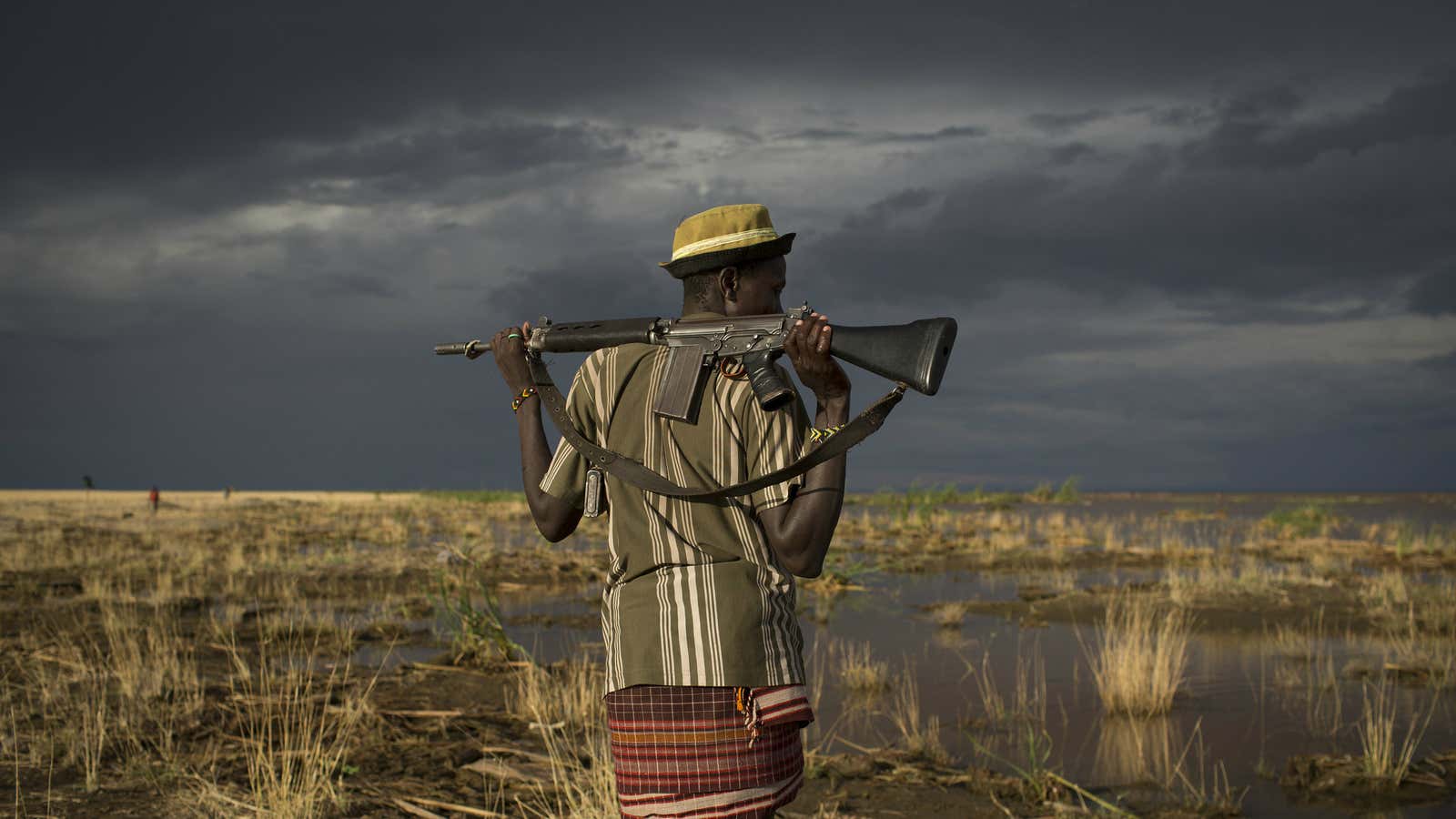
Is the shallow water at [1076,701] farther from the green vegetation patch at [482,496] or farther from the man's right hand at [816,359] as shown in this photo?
the green vegetation patch at [482,496]

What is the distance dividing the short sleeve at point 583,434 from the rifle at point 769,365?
88 millimetres

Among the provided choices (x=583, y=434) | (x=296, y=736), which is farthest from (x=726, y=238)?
(x=296, y=736)

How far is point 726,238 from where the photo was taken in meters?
2.63

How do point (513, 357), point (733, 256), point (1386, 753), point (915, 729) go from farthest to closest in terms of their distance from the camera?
point (915, 729) < point (1386, 753) < point (513, 357) < point (733, 256)

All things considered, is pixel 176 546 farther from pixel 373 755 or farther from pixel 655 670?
pixel 655 670

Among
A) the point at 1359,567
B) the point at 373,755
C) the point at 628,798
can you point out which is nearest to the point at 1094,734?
the point at 373,755

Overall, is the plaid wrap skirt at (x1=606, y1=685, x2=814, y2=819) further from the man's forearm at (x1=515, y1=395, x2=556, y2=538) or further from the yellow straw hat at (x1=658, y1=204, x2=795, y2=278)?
the yellow straw hat at (x1=658, y1=204, x2=795, y2=278)

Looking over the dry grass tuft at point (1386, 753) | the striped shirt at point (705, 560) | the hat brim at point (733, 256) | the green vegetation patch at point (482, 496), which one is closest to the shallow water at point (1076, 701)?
the dry grass tuft at point (1386, 753)

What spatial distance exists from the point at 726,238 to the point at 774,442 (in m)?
0.51

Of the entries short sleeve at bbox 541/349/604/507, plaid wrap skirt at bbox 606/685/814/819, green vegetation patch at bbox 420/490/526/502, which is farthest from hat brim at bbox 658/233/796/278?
green vegetation patch at bbox 420/490/526/502

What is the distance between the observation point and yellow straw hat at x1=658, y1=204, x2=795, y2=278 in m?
2.63

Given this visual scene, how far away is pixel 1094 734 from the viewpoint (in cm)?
799

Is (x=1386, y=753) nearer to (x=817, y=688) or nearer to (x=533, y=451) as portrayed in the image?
(x=817, y=688)

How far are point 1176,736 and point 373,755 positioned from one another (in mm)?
5638
